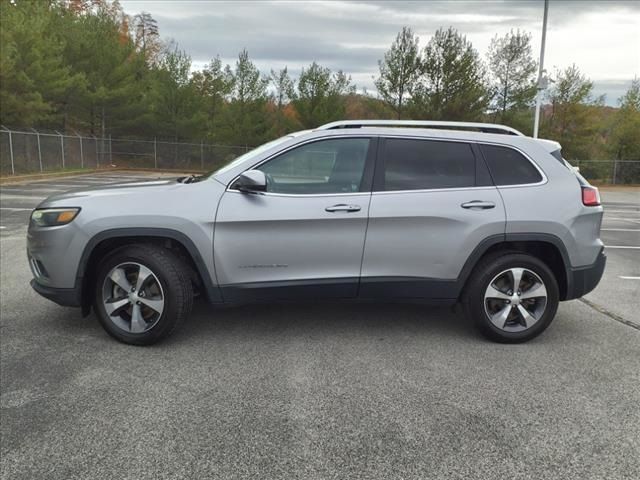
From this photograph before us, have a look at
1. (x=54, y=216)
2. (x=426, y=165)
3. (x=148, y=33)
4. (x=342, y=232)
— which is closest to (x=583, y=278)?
(x=426, y=165)

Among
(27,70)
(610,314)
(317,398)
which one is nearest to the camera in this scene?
(317,398)

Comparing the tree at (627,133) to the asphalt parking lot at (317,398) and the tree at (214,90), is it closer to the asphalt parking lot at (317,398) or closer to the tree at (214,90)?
the tree at (214,90)

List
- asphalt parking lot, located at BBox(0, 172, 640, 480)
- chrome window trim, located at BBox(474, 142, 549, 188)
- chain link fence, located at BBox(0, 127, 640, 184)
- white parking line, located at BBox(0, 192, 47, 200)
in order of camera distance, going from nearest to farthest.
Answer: asphalt parking lot, located at BBox(0, 172, 640, 480) < chrome window trim, located at BBox(474, 142, 549, 188) < white parking line, located at BBox(0, 192, 47, 200) < chain link fence, located at BBox(0, 127, 640, 184)

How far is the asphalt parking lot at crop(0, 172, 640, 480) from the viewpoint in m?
2.54

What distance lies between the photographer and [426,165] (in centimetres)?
411

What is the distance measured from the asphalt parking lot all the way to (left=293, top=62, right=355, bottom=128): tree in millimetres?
28787

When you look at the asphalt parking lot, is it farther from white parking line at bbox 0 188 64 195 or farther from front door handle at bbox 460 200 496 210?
white parking line at bbox 0 188 64 195

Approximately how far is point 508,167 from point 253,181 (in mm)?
2072

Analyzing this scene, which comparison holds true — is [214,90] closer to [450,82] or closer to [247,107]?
[247,107]

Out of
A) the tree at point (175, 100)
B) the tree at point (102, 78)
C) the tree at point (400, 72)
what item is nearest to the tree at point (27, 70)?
the tree at point (102, 78)

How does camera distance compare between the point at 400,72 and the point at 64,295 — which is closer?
the point at 64,295

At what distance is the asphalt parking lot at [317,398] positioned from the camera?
2545 mm

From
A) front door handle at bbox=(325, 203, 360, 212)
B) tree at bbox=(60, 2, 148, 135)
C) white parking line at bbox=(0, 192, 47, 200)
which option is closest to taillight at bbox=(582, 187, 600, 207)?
front door handle at bbox=(325, 203, 360, 212)

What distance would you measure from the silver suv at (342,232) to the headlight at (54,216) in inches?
0.5
